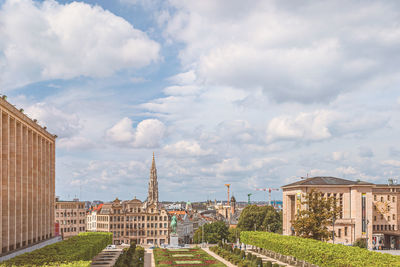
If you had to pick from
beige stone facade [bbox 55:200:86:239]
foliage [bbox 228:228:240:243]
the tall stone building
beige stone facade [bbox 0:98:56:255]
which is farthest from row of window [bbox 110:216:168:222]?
beige stone facade [bbox 0:98:56:255]

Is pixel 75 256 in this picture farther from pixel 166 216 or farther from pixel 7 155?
pixel 166 216

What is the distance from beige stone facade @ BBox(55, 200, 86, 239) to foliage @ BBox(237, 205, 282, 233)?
185 feet

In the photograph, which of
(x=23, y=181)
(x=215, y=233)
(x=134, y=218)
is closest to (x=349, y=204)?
(x=215, y=233)

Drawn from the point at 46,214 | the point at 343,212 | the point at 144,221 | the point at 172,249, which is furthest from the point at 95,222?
the point at 343,212

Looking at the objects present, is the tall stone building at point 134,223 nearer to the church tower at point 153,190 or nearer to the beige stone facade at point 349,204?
the church tower at point 153,190

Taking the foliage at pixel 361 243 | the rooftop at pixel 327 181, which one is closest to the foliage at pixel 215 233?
the rooftop at pixel 327 181

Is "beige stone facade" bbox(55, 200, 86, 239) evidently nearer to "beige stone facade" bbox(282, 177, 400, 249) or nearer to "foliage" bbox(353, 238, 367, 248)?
"beige stone facade" bbox(282, 177, 400, 249)

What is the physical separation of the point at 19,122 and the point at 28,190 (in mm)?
10981

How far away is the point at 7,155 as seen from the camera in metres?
51.9

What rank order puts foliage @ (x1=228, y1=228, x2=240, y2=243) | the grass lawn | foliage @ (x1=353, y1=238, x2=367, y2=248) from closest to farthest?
the grass lawn < foliage @ (x1=353, y1=238, x2=367, y2=248) < foliage @ (x1=228, y1=228, x2=240, y2=243)

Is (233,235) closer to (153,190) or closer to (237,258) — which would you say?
(153,190)

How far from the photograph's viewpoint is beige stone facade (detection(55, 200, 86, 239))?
148 meters

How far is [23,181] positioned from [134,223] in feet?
308

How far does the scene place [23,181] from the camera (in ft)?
197
